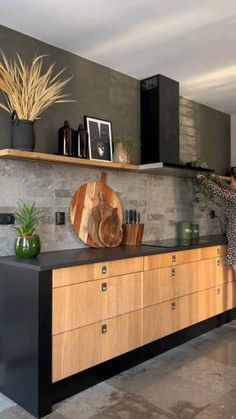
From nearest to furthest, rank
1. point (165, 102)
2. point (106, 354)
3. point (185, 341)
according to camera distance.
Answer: point (106, 354), point (185, 341), point (165, 102)

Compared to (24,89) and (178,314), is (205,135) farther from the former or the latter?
(24,89)

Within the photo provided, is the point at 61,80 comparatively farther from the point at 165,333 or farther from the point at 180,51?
the point at 165,333

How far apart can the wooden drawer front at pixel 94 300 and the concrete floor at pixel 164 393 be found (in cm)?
46

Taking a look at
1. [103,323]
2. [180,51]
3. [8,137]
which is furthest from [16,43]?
[103,323]

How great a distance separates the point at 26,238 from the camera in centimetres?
237

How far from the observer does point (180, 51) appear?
3.03 m

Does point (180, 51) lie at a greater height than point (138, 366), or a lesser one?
greater

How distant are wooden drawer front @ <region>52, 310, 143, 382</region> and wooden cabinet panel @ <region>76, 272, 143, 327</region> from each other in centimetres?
5

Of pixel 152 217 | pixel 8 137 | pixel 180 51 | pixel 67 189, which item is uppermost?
pixel 180 51

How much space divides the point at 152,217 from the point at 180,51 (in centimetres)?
161

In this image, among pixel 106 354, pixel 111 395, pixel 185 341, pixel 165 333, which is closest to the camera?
pixel 111 395

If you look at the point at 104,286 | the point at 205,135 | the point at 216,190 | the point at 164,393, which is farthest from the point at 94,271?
the point at 205,135

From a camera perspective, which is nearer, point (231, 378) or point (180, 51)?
point (231, 378)

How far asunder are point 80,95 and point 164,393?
2414 mm
